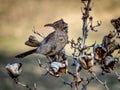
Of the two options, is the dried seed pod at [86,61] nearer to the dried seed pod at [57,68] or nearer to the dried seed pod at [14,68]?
the dried seed pod at [57,68]

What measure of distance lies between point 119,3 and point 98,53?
5.93m

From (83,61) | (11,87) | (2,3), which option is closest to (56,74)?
(83,61)

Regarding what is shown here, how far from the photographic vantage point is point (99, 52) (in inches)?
43.9

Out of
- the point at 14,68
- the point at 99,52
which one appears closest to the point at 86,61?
the point at 99,52

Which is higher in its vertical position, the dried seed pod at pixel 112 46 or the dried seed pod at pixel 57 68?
the dried seed pod at pixel 112 46

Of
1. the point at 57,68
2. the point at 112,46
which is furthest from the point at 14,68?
the point at 112,46

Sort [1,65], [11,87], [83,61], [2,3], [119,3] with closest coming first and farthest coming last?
1. [83,61]
2. [11,87]
3. [1,65]
4. [119,3]
5. [2,3]

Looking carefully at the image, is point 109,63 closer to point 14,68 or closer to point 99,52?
point 99,52

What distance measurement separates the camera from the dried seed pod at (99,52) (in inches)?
Result: 43.9

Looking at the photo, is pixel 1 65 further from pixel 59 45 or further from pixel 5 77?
pixel 59 45

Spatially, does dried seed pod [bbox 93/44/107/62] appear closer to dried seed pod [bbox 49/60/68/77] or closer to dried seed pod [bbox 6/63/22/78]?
dried seed pod [bbox 49/60/68/77]

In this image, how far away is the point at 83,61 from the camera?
1.09 metres

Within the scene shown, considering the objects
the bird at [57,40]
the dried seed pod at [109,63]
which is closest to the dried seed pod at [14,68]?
the bird at [57,40]

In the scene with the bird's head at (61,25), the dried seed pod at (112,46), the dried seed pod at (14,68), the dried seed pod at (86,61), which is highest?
the bird's head at (61,25)
